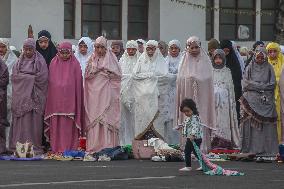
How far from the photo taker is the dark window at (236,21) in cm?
3500

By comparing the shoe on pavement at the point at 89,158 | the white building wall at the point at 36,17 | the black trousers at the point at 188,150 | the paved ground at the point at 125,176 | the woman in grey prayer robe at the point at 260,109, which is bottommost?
the paved ground at the point at 125,176

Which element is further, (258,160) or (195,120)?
(258,160)

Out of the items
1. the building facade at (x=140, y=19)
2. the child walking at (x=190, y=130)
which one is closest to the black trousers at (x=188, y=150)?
the child walking at (x=190, y=130)

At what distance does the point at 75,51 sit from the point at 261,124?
445cm

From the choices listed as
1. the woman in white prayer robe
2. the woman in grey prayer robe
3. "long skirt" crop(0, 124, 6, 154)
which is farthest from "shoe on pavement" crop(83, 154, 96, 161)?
the woman in grey prayer robe

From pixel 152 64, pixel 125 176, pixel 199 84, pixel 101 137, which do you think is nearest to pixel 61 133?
pixel 101 137

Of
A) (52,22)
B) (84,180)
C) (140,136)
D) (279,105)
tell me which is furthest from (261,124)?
(52,22)

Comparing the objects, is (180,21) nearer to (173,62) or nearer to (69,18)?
(69,18)

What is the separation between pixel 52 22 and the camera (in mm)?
32188

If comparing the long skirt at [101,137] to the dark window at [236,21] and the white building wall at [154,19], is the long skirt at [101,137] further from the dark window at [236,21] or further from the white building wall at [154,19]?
the dark window at [236,21]

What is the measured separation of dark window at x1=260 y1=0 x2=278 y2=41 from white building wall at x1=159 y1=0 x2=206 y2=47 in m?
2.07

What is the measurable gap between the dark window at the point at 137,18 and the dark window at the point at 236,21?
89.2 inches

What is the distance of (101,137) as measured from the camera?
20891 millimetres

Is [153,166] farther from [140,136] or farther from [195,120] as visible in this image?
[140,136]
